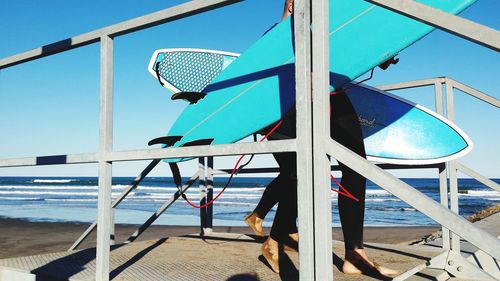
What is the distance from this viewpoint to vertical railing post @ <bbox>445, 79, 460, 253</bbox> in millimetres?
3191

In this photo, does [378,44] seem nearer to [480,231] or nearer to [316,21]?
[316,21]

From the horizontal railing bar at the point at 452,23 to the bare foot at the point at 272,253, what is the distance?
159 cm

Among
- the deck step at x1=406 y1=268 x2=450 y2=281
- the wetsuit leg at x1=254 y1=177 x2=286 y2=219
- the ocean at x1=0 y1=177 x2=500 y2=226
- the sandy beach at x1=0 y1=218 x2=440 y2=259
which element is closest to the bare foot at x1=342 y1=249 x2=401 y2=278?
the deck step at x1=406 y1=268 x2=450 y2=281

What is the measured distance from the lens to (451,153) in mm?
3264

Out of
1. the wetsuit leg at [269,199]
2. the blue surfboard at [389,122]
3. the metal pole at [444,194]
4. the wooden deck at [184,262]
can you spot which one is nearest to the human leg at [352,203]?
the wooden deck at [184,262]

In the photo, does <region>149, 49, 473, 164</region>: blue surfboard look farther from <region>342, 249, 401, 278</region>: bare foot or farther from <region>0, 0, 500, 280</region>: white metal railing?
<region>0, 0, 500, 280</region>: white metal railing

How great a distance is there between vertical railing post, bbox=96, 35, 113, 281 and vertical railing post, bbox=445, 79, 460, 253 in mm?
2223

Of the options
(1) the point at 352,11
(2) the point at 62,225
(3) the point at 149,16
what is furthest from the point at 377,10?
(2) the point at 62,225

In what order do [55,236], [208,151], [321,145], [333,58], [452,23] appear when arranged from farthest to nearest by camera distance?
[55,236] → [333,58] → [208,151] → [321,145] → [452,23]

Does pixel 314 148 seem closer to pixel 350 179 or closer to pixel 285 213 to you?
pixel 350 179

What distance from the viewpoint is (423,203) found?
1.33 meters

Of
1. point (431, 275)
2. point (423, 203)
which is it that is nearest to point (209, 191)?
point (431, 275)

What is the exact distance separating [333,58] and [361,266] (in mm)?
1142

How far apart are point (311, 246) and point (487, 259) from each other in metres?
2.91
